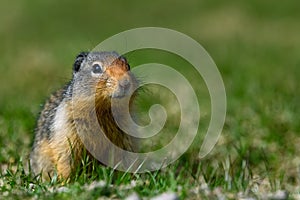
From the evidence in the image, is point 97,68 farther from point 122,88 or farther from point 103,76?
point 122,88

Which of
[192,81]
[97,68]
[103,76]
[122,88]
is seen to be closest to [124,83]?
[122,88]

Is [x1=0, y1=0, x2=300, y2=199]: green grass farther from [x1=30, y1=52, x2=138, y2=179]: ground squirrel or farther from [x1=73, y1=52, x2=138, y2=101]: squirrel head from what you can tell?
[x1=73, y1=52, x2=138, y2=101]: squirrel head

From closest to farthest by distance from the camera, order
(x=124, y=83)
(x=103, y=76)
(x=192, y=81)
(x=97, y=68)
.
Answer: (x=124, y=83), (x=103, y=76), (x=97, y=68), (x=192, y=81)

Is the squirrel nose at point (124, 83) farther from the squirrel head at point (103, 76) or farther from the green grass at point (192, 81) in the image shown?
the green grass at point (192, 81)

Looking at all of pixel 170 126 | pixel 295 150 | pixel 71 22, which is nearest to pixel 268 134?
pixel 295 150

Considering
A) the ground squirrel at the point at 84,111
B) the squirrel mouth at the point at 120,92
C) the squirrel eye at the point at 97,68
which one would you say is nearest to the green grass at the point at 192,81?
the ground squirrel at the point at 84,111

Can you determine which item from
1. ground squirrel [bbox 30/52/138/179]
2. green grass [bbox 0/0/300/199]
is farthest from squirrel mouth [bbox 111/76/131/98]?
green grass [bbox 0/0/300/199]

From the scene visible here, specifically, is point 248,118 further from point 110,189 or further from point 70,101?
point 110,189
